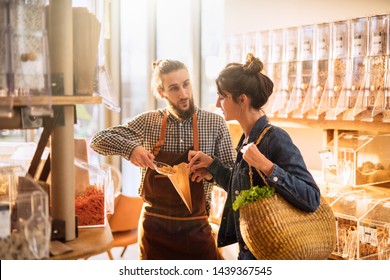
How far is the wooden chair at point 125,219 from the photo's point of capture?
2961mm

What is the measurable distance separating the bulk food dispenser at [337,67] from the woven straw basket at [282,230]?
0.70 metres

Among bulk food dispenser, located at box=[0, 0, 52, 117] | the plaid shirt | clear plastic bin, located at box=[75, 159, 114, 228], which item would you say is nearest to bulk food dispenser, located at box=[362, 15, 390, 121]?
the plaid shirt

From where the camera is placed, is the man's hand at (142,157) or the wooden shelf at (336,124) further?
the wooden shelf at (336,124)

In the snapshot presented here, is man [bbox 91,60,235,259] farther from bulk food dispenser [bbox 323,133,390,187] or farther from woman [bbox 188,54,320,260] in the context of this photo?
bulk food dispenser [bbox 323,133,390,187]

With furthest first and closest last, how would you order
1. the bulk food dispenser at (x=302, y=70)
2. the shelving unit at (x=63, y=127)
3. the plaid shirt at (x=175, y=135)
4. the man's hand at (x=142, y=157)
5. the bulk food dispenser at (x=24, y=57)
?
the bulk food dispenser at (x=302, y=70)
the plaid shirt at (x=175, y=135)
the man's hand at (x=142, y=157)
the shelving unit at (x=63, y=127)
the bulk food dispenser at (x=24, y=57)

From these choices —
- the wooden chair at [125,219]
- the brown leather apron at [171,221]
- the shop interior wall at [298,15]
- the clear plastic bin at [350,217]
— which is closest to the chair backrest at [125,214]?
the wooden chair at [125,219]

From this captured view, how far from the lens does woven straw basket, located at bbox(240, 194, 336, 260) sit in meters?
1.62

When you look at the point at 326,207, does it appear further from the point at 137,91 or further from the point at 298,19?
the point at 137,91

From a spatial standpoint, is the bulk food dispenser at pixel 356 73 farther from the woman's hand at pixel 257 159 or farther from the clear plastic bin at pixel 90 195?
the clear plastic bin at pixel 90 195

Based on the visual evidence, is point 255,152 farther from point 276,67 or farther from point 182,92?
point 276,67

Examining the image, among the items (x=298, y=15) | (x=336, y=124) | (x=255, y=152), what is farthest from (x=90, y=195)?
(x=298, y=15)

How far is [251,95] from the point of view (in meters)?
1.75

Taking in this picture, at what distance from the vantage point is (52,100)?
1.37 meters
